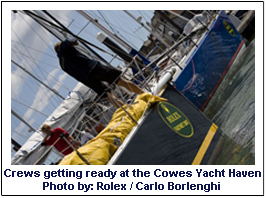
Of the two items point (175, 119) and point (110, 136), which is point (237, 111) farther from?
point (110, 136)

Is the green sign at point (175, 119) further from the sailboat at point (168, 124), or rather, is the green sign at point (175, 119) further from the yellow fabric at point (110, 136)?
the yellow fabric at point (110, 136)

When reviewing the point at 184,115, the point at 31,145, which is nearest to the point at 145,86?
the point at 184,115

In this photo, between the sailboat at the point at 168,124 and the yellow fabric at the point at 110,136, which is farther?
the sailboat at the point at 168,124

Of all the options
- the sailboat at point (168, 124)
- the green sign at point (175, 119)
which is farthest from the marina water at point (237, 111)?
the green sign at point (175, 119)

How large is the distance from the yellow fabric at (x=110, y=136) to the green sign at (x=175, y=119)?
0.13 metres

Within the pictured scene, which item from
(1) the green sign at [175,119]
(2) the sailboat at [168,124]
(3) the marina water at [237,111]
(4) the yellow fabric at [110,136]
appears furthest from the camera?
(1) the green sign at [175,119]

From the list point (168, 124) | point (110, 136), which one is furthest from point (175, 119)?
point (110, 136)

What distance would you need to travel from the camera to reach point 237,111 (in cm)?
392

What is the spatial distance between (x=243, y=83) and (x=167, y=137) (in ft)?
8.31

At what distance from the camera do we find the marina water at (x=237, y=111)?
9.61 ft

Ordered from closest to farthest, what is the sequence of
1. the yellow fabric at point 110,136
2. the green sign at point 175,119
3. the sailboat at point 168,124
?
the yellow fabric at point 110,136, the sailboat at point 168,124, the green sign at point 175,119

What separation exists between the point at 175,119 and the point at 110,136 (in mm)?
893

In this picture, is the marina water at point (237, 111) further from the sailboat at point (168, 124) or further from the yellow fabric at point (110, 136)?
the yellow fabric at point (110, 136)
